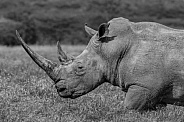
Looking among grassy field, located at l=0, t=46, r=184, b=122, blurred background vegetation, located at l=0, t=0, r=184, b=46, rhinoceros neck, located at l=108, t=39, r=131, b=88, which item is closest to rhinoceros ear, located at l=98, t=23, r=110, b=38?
rhinoceros neck, located at l=108, t=39, r=131, b=88

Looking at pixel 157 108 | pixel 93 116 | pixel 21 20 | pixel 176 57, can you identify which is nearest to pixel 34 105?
pixel 93 116

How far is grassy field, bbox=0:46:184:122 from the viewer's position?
6.76m

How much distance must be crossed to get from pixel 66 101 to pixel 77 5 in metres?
19.3

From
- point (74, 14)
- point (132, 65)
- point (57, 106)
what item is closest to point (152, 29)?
point (132, 65)

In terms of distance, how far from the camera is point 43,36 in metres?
24.3

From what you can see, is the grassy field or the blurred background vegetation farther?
the blurred background vegetation

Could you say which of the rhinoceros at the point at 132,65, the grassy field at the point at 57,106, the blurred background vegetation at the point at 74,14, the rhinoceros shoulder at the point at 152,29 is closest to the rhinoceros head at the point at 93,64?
the rhinoceros at the point at 132,65

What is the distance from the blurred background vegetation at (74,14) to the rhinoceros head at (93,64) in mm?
16346

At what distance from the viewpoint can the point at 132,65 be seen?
6758mm

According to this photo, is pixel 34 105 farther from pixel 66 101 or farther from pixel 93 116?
pixel 93 116

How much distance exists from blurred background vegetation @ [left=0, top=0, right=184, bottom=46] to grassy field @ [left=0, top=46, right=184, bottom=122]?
14157 mm

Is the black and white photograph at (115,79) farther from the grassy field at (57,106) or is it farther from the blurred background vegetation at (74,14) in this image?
the blurred background vegetation at (74,14)

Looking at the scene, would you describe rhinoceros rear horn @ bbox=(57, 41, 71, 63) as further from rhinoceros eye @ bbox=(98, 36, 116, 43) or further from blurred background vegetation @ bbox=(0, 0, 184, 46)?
blurred background vegetation @ bbox=(0, 0, 184, 46)

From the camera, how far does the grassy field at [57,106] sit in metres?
6.76
